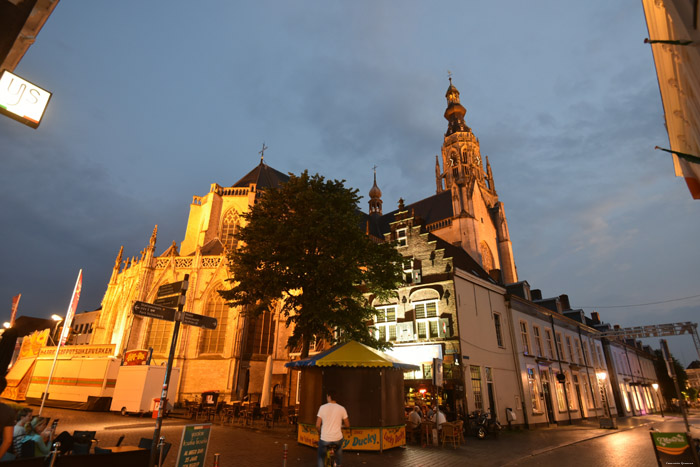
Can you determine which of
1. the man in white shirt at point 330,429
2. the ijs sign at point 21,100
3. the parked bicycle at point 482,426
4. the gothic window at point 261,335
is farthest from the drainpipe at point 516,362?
the ijs sign at point 21,100

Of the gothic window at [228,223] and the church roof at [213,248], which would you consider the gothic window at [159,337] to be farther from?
the gothic window at [228,223]

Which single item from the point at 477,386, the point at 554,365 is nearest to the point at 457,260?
the point at 477,386

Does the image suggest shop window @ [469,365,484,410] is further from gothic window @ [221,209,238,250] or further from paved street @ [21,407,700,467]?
gothic window @ [221,209,238,250]

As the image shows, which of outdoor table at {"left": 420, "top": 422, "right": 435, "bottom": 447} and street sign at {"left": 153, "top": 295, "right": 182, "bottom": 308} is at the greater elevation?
street sign at {"left": 153, "top": 295, "right": 182, "bottom": 308}

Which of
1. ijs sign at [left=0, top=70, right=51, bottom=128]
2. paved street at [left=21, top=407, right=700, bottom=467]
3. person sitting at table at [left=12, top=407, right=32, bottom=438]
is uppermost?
ijs sign at [left=0, top=70, right=51, bottom=128]

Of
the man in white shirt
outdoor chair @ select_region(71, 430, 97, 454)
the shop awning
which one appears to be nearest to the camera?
outdoor chair @ select_region(71, 430, 97, 454)

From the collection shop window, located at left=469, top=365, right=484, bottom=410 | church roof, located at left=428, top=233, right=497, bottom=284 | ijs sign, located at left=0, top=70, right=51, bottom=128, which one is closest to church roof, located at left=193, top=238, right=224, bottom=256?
church roof, located at left=428, top=233, right=497, bottom=284

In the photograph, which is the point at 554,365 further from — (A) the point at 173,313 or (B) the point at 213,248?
(B) the point at 213,248

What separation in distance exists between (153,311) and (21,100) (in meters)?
3.97

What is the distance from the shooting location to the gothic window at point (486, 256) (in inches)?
1733

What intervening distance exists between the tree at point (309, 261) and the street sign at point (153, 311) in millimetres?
7861

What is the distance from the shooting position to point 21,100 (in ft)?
18.5

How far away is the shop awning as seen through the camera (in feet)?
37.3

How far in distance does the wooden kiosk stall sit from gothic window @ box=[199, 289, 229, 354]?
16832 mm
